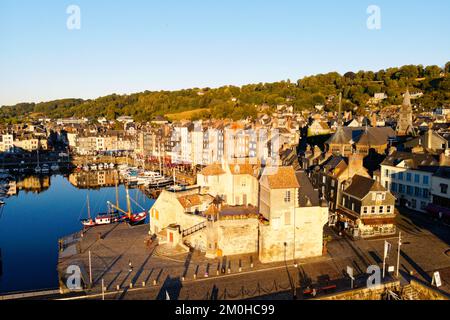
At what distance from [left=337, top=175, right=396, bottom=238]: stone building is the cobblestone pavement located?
1.32 metres

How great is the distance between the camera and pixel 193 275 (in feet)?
92.2

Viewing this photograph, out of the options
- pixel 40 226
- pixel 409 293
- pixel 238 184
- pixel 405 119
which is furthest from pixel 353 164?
pixel 40 226

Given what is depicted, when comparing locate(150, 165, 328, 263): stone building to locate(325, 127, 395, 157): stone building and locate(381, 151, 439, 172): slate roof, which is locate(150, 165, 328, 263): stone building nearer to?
locate(381, 151, 439, 172): slate roof

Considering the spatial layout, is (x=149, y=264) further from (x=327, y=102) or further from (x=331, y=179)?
(x=327, y=102)

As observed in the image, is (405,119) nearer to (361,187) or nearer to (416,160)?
(416,160)

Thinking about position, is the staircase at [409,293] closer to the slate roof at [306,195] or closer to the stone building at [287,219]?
the stone building at [287,219]

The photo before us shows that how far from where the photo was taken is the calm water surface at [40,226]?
34125mm

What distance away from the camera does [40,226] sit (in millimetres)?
51219

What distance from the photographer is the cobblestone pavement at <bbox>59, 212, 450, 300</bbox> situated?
26094 millimetres

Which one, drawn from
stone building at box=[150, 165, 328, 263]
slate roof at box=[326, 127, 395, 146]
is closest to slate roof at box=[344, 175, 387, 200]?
stone building at box=[150, 165, 328, 263]

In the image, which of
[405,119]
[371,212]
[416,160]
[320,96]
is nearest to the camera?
[371,212]

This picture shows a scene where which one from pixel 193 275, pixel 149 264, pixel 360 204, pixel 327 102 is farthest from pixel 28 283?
pixel 327 102

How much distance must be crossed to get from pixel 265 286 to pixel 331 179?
2107 centimetres

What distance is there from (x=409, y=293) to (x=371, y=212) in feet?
40.6
